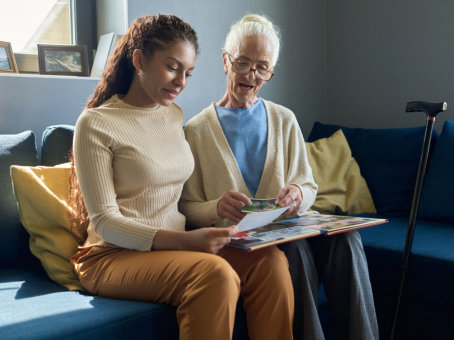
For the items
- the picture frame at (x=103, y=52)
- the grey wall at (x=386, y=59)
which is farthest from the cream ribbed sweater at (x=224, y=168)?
the grey wall at (x=386, y=59)

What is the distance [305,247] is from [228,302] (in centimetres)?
40

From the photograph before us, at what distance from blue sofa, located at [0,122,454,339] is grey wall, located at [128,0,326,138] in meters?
0.40

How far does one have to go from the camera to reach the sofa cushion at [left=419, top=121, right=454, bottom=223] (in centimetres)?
223

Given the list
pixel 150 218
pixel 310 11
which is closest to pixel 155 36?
pixel 150 218

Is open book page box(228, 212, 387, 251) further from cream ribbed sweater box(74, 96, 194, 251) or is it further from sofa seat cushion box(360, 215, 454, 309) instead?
sofa seat cushion box(360, 215, 454, 309)

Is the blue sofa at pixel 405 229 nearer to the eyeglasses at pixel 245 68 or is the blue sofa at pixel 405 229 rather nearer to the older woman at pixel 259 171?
the older woman at pixel 259 171

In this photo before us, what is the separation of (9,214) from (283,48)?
1844mm

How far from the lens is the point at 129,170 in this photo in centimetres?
146

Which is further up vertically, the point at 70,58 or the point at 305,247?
the point at 70,58

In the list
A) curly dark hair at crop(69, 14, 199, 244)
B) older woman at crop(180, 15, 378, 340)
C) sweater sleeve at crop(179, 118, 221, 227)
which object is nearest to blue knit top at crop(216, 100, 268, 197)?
older woman at crop(180, 15, 378, 340)

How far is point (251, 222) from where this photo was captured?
1439mm

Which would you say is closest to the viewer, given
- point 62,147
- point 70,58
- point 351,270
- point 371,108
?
point 351,270

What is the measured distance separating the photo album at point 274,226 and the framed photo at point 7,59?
3.95ft

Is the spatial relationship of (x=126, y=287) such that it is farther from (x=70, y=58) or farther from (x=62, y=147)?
(x=70, y=58)
